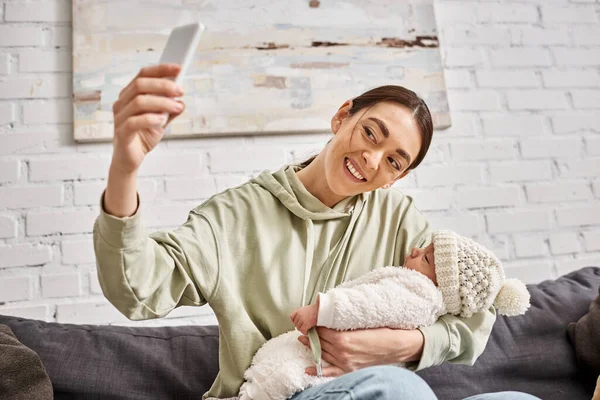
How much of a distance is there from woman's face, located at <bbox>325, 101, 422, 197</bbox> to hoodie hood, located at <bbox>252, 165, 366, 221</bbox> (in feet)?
0.19

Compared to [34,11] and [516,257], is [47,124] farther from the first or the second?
[516,257]

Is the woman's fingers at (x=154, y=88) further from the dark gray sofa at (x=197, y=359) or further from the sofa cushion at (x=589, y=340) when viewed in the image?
the sofa cushion at (x=589, y=340)

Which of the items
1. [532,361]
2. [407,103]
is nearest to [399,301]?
[407,103]

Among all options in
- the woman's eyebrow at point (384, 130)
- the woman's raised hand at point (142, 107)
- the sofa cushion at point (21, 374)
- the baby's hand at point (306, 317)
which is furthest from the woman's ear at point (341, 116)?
the sofa cushion at point (21, 374)

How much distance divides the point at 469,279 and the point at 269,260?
1.27ft

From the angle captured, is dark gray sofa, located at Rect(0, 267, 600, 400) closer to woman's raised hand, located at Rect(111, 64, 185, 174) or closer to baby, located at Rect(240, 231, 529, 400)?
baby, located at Rect(240, 231, 529, 400)

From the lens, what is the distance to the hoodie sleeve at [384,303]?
101 cm

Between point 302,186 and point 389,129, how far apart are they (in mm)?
222

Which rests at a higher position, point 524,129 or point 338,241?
point 524,129

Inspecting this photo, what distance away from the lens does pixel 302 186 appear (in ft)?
Result: 4.08

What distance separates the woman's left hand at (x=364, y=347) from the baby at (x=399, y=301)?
0.5 inches

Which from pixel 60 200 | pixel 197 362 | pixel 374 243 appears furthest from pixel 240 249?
pixel 60 200

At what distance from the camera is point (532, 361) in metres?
1.54

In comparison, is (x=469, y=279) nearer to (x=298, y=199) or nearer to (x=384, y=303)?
(x=384, y=303)
